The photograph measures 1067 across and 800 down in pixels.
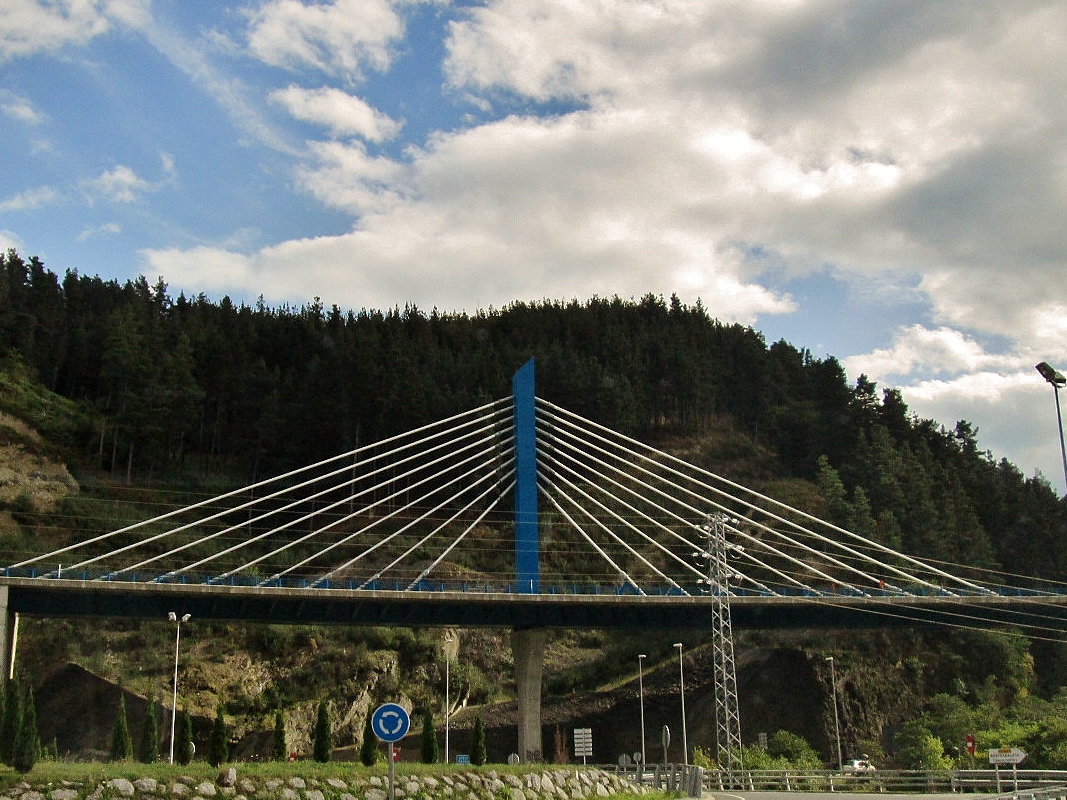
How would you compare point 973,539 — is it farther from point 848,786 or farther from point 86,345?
point 86,345

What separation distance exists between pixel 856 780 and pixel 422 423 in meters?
56.5

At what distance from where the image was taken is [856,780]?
4728cm

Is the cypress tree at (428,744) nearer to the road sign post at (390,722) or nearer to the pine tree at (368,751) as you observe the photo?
the pine tree at (368,751)

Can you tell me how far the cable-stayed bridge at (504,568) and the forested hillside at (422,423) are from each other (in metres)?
4.01

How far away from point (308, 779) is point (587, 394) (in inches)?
3221

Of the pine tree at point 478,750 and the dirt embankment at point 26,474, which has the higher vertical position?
the dirt embankment at point 26,474

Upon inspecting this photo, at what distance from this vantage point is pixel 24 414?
8962 cm

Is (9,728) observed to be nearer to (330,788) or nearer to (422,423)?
(330,788)

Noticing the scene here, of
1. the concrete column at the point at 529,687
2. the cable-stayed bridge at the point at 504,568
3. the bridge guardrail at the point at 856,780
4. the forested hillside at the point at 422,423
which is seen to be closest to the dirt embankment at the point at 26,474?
the forested hillside at the point at 422,423

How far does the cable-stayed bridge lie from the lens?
59.8 metres

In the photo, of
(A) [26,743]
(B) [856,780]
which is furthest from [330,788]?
(B) [856,780]

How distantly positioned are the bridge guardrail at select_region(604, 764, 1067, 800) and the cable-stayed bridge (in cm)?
638

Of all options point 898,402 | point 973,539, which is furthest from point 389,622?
point 898,402

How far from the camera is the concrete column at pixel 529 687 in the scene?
2518 inches
